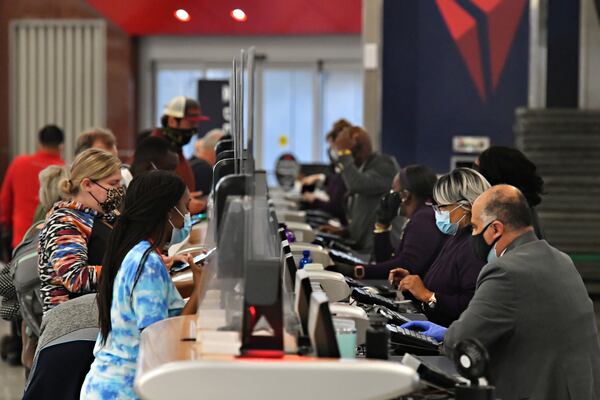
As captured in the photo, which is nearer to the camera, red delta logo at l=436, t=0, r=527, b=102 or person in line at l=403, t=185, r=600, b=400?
person in line at l=403, t=185, r=600, b=400

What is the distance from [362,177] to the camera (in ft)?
27.8

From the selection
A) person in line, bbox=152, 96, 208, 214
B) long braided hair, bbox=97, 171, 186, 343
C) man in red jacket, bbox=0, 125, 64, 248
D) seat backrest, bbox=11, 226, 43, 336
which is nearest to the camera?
long braided hair, bbox=97, 171, 186, 343

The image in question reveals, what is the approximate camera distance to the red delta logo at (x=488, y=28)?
35.0ft

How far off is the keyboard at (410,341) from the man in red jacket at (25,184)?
4870 millimetres

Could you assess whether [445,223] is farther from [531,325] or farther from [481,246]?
[531,325]

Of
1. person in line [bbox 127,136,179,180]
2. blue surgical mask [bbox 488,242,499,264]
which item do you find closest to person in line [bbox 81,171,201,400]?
blue surgical mask [bbox 488,242,499,264]

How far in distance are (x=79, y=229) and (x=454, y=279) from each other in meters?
1.58

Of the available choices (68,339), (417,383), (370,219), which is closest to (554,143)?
(370,219)

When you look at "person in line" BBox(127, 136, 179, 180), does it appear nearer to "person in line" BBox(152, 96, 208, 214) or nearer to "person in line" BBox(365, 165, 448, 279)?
"person in line" BBox(152, 96, 208, 214)

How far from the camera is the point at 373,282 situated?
6129 millimetres

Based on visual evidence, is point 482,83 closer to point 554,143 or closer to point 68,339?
point 554,143

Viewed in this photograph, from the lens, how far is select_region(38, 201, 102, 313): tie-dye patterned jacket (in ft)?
14.4

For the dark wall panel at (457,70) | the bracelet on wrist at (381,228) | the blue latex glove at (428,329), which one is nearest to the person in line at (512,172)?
the bracelet on wrist at (381,228)

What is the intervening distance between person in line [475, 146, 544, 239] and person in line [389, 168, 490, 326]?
748mm
